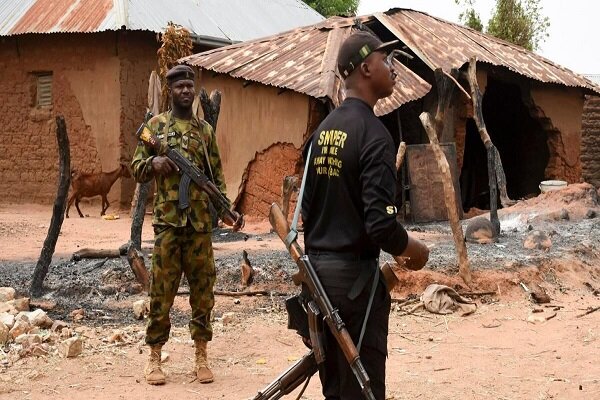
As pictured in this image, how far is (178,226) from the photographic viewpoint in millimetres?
5172

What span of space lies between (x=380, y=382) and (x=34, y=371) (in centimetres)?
300

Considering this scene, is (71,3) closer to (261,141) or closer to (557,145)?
(261,141)

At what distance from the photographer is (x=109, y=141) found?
15.9m

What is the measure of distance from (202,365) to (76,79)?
1169 centimetres

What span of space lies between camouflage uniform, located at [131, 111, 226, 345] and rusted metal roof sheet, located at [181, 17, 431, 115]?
6.86 m

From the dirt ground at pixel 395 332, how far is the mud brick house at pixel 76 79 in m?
5.36

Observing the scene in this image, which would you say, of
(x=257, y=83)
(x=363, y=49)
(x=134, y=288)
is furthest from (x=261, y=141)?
(x=363, y=49)

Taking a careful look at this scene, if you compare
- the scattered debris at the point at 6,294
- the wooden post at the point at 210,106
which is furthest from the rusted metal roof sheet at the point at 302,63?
the scattered debris at the point at 6,294

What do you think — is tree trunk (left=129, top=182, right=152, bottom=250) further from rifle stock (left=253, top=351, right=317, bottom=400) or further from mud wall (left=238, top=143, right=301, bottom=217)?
rifle stock (left=253, top=351, right=317, bottom=400)

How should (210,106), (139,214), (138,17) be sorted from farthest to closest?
(138,17) → (210,106) → (139,214)

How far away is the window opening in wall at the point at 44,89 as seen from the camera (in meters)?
16.5

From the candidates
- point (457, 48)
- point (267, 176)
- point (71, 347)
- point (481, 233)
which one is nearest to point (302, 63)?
point (267, 176)

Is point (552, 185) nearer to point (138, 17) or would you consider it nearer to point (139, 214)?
point (138, 17)

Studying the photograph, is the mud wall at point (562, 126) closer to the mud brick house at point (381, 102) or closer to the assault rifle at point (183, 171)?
the mud brick house at point (381, 102)
